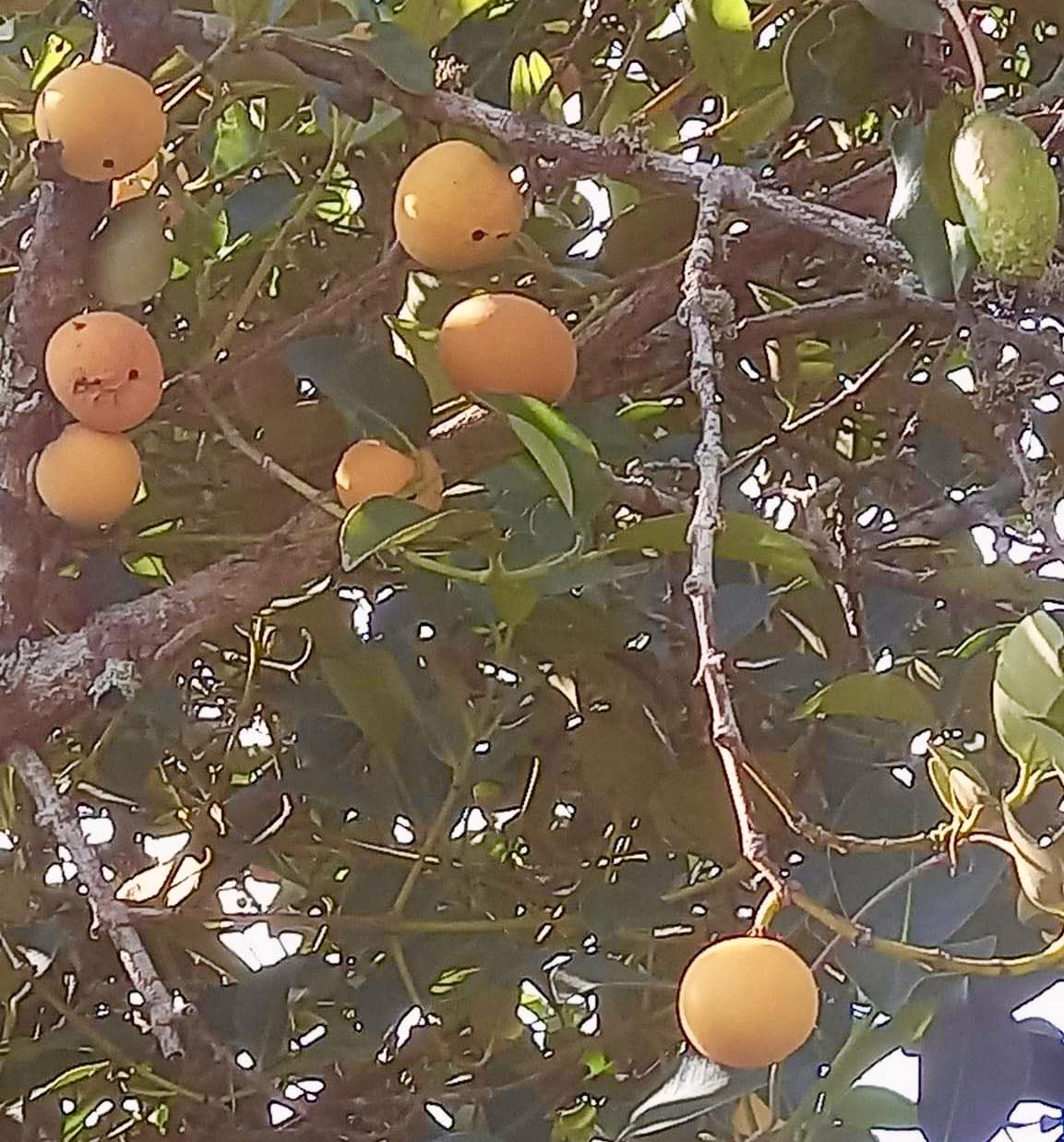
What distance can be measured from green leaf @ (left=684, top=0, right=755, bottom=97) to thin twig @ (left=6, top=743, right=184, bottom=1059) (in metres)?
0.31

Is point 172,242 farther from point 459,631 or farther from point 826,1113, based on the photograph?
point 826,1113

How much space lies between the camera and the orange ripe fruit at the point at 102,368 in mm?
503

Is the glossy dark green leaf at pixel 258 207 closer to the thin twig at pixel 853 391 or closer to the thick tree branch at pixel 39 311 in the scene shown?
the thick tree branch at pixel 39 311

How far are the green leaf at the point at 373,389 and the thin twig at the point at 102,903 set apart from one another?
0.14 metres

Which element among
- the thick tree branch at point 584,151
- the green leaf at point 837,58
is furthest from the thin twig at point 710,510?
the green leaf at point 837,58

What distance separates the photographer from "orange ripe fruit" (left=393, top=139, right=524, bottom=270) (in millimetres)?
498

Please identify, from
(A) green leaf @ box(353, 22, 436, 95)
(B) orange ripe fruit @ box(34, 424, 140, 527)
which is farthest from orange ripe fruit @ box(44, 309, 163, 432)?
(A) green leaf @ box(353, 22, 436, 95)

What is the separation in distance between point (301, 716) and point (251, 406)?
127mm

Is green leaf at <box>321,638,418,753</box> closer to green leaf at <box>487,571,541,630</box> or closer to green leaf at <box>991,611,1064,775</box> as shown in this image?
green leaf at <box>487,571,541,630</box>

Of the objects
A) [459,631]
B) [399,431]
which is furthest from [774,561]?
[459,631]

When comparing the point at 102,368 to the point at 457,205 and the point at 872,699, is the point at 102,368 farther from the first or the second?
the point at 872,699

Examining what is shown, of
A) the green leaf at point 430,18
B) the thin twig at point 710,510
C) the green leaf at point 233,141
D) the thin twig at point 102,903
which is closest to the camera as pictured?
the thin twig at point 710,510

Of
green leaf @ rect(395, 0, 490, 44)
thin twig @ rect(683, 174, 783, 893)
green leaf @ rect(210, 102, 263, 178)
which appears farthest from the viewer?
green leaf @ rect(210, 102, 263, 178)

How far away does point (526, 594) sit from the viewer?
50 cm
